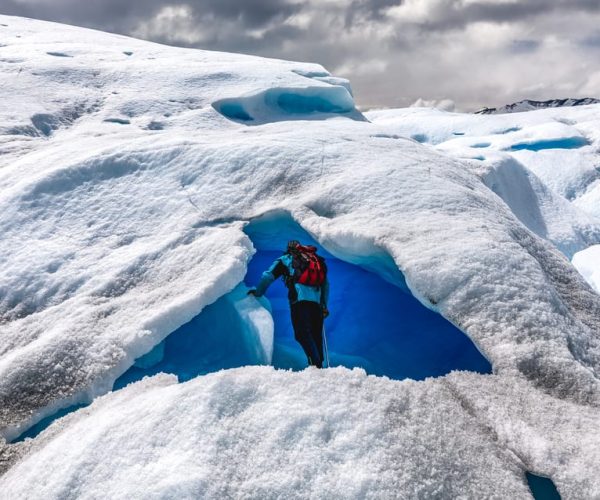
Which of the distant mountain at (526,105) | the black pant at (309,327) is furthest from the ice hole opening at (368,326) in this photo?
the distant mountain at (526,105)

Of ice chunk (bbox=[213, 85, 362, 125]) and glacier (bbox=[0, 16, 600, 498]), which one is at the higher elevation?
ice chunk (bbox=[213, 85, 362, 125])

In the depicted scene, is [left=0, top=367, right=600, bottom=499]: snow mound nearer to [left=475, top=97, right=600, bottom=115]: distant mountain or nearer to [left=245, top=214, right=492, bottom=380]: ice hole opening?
[left=245, top=214, right=492, bottom=380]: ice hole opening

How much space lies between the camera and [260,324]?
155 inches

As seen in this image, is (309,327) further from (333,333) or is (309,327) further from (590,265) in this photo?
(590,265)

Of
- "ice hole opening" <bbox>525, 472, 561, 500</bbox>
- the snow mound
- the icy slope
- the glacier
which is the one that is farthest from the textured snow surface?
"ice hole opening" <bbox>525, 472, 561, 500</bbox>

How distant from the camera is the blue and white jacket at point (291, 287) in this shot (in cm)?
412

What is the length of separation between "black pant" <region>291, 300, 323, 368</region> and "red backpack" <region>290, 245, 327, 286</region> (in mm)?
182

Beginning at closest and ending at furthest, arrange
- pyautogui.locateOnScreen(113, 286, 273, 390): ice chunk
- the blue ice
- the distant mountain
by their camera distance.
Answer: pyautogui.locateOnScreen(113, 286, 273, 390): ice chunk
the blue ice
the distant mountain

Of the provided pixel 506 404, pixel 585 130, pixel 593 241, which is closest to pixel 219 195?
pixel 506 404

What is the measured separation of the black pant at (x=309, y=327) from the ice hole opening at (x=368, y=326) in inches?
21.1

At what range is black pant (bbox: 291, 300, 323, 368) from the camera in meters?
4.08

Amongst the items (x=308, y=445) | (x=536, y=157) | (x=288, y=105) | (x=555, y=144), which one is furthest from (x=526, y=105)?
(x=308, y=445)

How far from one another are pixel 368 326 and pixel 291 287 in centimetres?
132

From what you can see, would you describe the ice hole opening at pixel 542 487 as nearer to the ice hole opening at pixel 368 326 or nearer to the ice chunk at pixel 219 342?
the ice hole opening at pixel 368 326
